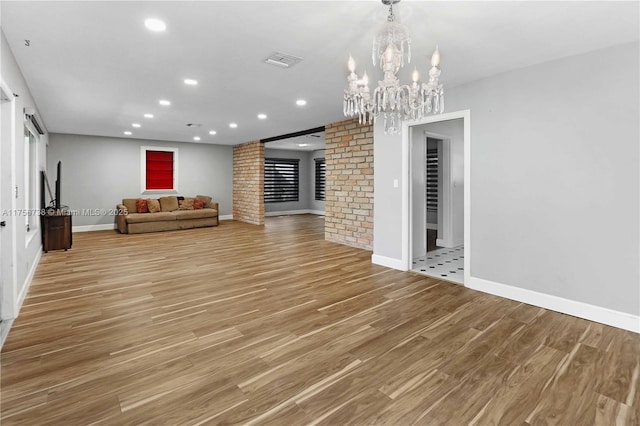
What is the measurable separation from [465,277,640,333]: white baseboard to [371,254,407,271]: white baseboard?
3.01 feet

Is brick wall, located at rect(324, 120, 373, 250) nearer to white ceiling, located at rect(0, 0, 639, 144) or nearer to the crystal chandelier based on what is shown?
white ceiling, located at rect(0, 0, 639, 144)

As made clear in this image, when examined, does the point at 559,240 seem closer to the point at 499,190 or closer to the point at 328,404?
the point at 499,190

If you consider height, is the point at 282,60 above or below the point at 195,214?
above

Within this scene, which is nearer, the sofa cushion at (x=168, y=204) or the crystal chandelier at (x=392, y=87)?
the crystal chandelier at (x=392, y=87)

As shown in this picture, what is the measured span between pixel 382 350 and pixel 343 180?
415 centimetres

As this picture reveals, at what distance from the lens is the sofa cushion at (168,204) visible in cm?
855

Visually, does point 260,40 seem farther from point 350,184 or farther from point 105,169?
point 105,169

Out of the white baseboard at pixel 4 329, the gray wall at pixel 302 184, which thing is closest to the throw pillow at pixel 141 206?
the gray wall at pixel 302 184

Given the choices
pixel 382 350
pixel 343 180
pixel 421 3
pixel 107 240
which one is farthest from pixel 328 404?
pixel 107 240

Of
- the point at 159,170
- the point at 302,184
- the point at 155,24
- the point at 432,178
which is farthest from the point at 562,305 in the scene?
the point at 302,184

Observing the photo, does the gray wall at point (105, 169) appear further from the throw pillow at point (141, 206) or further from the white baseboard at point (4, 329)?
the white baseboard at point (4, 329)

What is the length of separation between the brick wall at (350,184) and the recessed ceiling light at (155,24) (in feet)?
11.9

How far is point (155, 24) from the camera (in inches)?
97.7

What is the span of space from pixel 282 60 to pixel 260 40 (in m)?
0.46
